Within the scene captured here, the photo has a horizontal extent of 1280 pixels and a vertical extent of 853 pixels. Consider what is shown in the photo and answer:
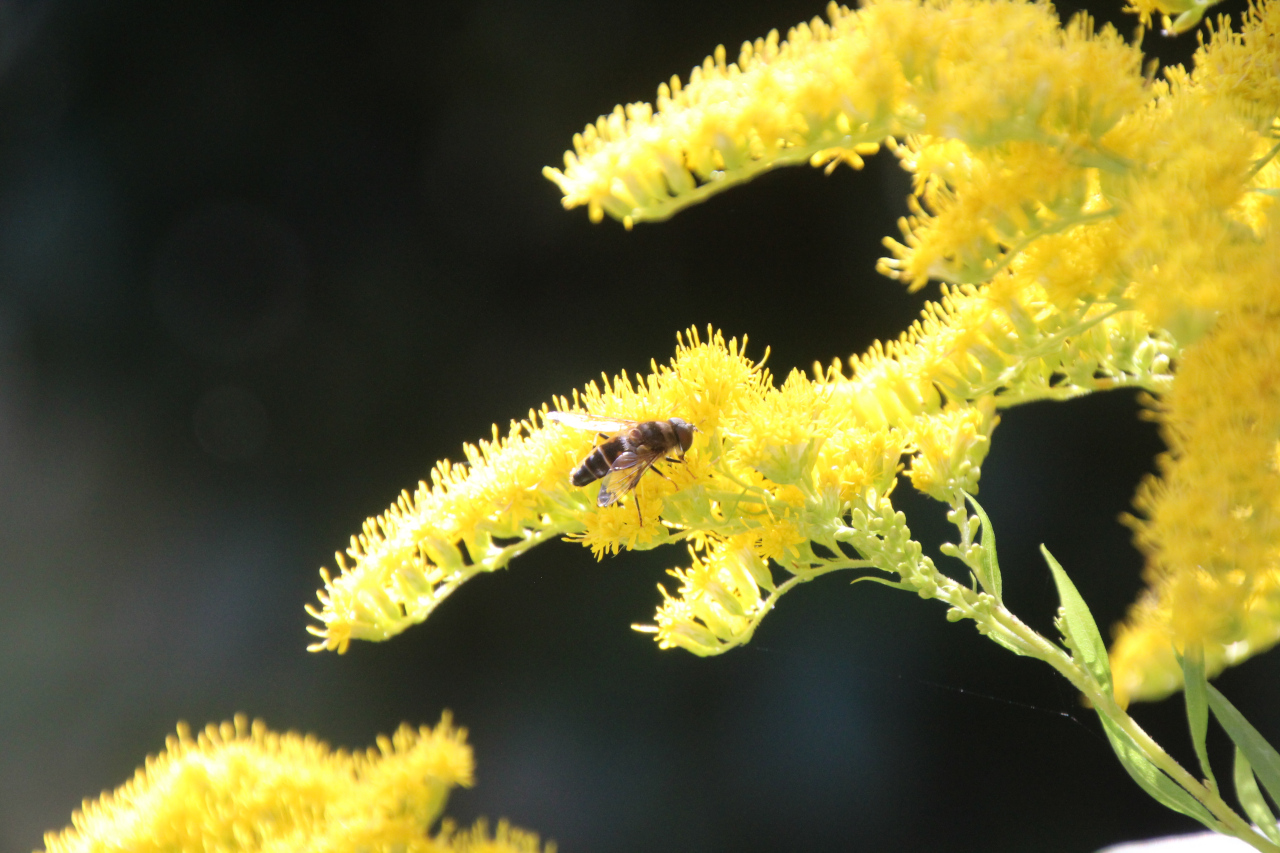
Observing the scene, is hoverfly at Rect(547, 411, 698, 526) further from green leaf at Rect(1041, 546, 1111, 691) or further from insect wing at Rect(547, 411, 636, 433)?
green leaf at Rect(1041, 546, 1111, 691)

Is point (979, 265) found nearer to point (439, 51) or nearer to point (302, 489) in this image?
point (439, 51)

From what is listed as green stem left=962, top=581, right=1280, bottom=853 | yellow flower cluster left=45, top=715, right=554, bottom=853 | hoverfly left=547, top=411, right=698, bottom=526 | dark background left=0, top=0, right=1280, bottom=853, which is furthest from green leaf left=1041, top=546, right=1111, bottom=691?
dark background left=0, top=0, right=1280, bottom=853

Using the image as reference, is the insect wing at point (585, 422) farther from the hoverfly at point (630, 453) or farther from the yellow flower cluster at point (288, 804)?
the yellow flower cluster at point (288, 804)

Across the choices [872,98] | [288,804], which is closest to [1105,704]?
[872,98]

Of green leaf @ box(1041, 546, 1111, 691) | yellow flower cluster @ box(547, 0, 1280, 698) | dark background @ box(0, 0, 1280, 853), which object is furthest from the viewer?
dark background @ box(0, 0, 1280, 853)

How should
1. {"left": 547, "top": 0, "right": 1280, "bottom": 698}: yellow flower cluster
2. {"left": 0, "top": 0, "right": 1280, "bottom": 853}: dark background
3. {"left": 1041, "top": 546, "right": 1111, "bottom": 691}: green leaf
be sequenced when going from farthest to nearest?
{"left": 0, "top": 0, "right": 1280, "bottom": 853}: dark background
{"left": 1041, "top": 546, "right": 1111, "bottom": 691}: green leaf
{"left": 547, "top": 0, "right": 1280, "bottom": 698}: yellow flower cluster

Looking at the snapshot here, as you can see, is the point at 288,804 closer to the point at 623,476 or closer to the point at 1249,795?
the point at 623,476

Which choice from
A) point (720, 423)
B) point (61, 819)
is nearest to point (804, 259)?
point (720, 423)
